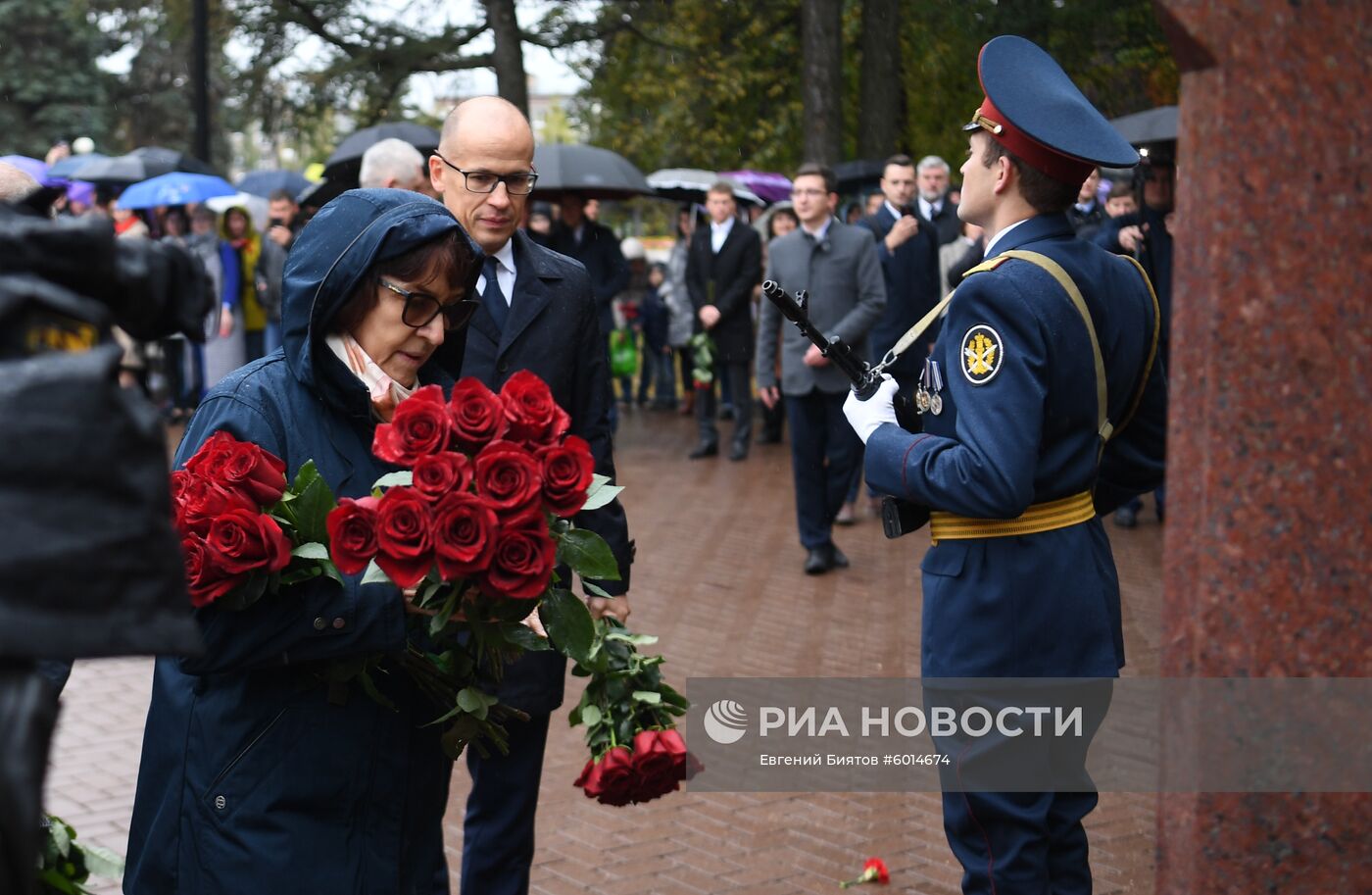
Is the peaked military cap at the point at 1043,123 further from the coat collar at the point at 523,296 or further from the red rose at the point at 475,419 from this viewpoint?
the red rose at the point at 475,419

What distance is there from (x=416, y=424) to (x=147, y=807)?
36.2 inches

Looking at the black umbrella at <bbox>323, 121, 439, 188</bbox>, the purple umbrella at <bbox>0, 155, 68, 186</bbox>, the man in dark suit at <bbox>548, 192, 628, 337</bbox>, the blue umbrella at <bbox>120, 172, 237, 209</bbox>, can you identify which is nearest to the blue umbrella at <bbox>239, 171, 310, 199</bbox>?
the blue umbrella at <bbox>120, 172, 237, 209</bbox>

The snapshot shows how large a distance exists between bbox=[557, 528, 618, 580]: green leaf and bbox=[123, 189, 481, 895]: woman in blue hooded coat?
297mm

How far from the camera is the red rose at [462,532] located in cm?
252

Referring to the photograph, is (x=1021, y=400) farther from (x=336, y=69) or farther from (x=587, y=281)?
(x=336, y=69)

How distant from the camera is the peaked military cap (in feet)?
11.6

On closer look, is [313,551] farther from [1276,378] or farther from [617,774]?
[1276,378]

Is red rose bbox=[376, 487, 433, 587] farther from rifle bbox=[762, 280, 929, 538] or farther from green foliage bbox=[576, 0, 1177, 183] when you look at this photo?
green foliage bbox=[576, 0, 1177, 183]

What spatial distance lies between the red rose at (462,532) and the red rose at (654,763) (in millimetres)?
1306

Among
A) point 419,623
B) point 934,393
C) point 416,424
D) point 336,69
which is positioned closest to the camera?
point 416,424

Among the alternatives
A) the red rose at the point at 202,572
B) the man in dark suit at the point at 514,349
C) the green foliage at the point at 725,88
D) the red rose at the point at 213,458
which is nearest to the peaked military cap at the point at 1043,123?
the man in dark suit at the point at 514,349

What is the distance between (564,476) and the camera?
2654mm

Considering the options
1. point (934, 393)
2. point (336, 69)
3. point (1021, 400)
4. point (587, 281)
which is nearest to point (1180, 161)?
point (1021, 400)

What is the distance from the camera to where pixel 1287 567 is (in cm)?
207
